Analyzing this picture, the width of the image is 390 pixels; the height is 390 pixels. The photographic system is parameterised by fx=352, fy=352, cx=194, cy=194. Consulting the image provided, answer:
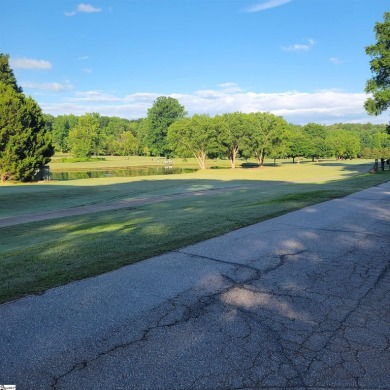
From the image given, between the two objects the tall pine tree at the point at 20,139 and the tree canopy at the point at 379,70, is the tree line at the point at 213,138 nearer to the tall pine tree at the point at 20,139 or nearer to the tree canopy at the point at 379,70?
the tall pine tree at the point at 20,139

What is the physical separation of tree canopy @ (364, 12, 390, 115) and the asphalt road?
35.3 m

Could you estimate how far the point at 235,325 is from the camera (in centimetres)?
387

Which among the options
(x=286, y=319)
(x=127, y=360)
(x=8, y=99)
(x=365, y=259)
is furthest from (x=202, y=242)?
(x=8, y=99)

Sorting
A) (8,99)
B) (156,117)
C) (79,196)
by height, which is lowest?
(79,196)

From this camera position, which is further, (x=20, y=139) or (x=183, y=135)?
(x=183, y=135)

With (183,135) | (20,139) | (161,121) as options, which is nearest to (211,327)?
(20,139)

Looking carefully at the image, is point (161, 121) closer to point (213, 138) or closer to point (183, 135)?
point (183, 135)

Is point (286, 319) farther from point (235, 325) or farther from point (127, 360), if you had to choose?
point (127, 360)

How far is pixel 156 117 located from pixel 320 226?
116 meters

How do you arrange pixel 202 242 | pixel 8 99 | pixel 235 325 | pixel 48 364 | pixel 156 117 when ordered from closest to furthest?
1. pixel 48 364
2. pixel 235 325
3. pixel 202 242
4. pixel 8 99
5. pixel 156 117

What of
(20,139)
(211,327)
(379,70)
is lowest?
(211,327)

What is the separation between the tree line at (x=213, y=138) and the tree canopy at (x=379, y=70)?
3174 centimetres

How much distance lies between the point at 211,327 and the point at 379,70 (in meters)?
40.8

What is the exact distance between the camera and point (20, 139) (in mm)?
37531
